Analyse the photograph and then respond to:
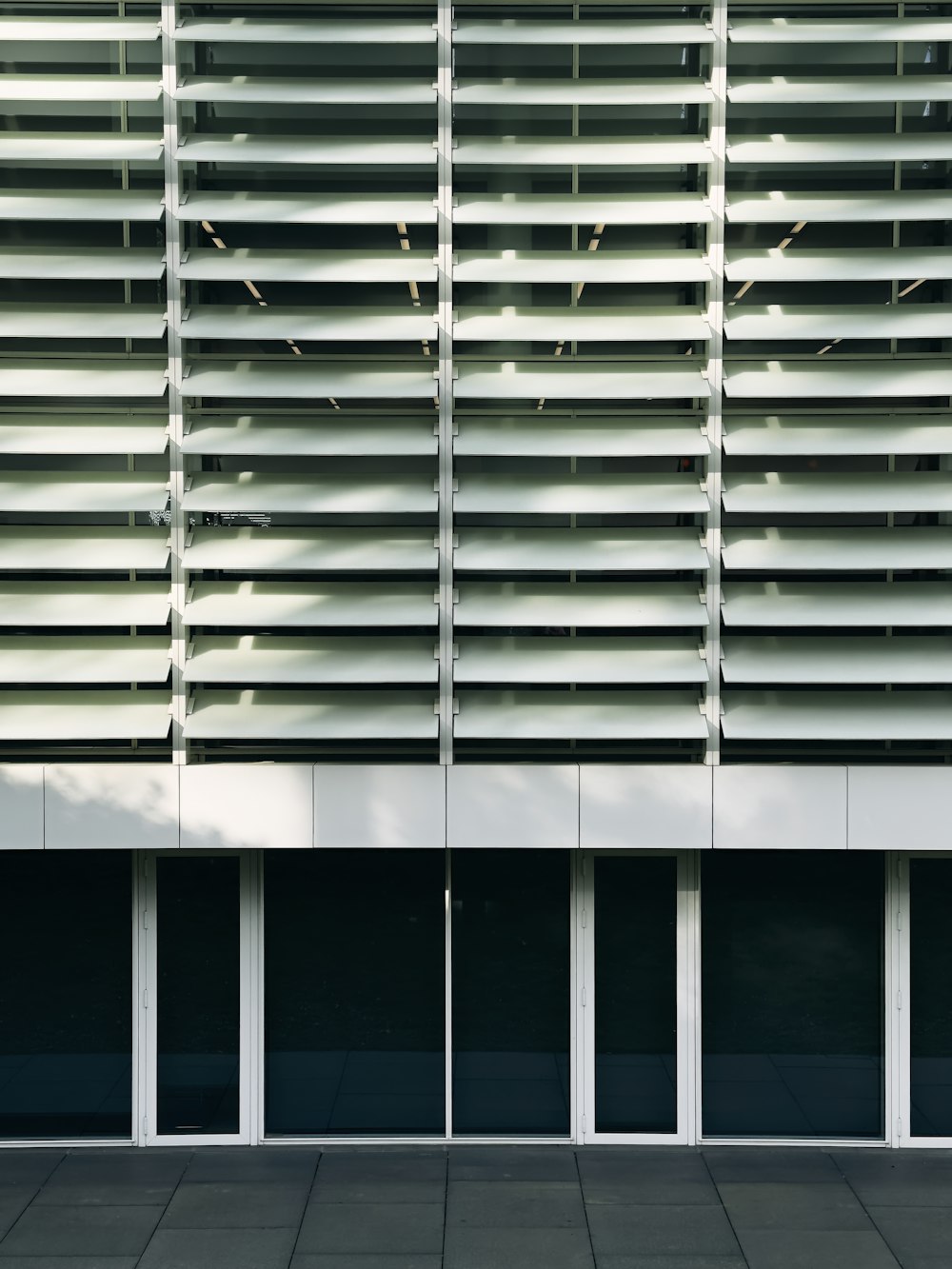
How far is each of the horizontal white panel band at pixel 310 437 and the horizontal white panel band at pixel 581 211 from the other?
1.59 m

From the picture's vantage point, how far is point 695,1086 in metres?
10.1

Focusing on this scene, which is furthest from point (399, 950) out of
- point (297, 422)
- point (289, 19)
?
point (289, 19)

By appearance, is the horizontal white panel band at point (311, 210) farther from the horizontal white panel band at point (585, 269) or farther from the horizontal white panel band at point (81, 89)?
the horizontal white panel band at point (81, 89)

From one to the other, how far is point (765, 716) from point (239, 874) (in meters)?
4.41

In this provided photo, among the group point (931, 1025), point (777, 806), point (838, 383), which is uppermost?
point (838, 383)

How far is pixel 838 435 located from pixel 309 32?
497 centimetres

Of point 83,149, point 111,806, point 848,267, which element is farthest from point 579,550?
point 83,149

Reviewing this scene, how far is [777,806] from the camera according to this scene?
30.9 feet

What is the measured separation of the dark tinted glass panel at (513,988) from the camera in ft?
33.2

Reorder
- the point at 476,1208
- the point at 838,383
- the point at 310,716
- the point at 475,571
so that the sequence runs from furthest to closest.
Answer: the point at 475,571 < the point at 310,716 < the point at 838,383 < the point at 476,1208

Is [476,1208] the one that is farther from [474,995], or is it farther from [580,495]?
[580,495]

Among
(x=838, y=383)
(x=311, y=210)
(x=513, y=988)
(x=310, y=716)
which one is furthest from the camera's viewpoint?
(x=513, y=988)

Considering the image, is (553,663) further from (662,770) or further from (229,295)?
(229,295)

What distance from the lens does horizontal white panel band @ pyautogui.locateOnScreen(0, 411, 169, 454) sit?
30.7ft
